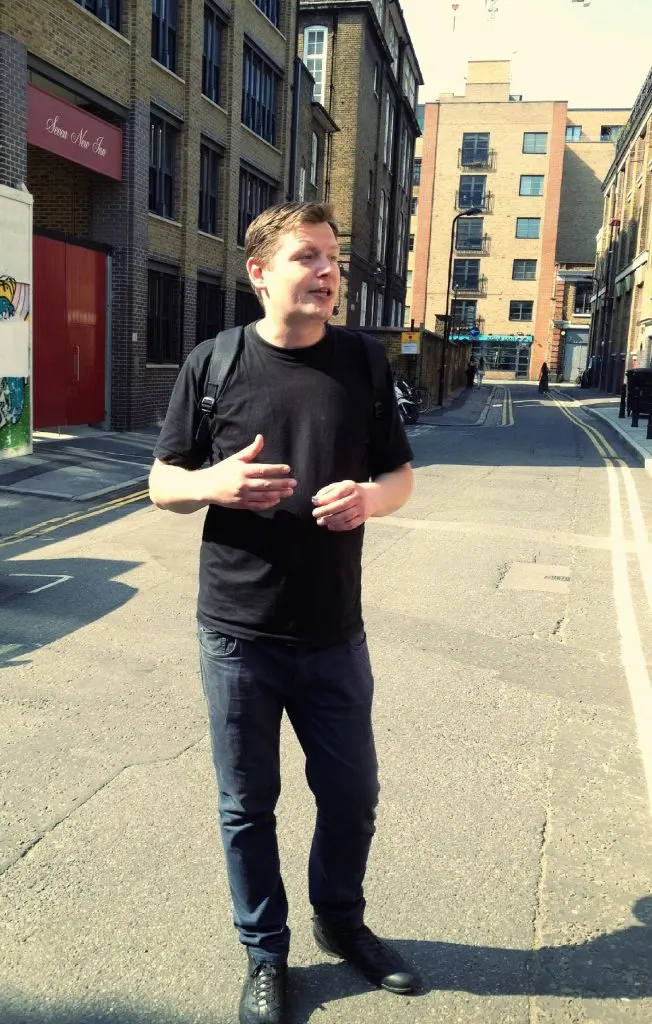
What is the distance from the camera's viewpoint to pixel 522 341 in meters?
70.6

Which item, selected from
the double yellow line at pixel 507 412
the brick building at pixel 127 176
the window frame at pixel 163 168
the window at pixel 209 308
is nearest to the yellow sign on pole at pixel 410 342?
the double yellow line at pixel 507 412

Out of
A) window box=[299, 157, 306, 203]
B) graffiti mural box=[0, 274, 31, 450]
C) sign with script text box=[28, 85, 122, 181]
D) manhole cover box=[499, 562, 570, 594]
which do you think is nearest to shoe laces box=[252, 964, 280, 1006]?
manhole cover box=[499, 562, 570, 594]

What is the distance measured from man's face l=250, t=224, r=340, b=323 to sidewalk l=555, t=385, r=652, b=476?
14.4 meters

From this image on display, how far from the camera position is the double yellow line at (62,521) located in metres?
8.91

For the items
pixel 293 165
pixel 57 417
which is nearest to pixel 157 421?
pixel 57 417

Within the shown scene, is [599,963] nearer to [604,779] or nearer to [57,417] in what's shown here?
[604,779]

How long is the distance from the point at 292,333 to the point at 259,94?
26.1m

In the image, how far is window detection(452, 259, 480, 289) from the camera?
235 feet

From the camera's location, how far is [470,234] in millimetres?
71625

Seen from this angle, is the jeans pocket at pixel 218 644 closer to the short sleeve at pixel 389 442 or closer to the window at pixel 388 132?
the short sleeve at pixel 389 442

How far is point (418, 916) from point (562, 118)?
76667 millimetres

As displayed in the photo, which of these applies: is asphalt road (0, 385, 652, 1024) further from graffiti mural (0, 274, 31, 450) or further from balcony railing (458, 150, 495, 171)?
balcony railing (458, 150, 495, 171)

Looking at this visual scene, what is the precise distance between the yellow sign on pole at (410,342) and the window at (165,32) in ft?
40.6

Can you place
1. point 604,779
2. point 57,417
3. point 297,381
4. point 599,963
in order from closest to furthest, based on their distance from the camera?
point 297,381 < point 599,963 < point 604,779 < point 57,417
